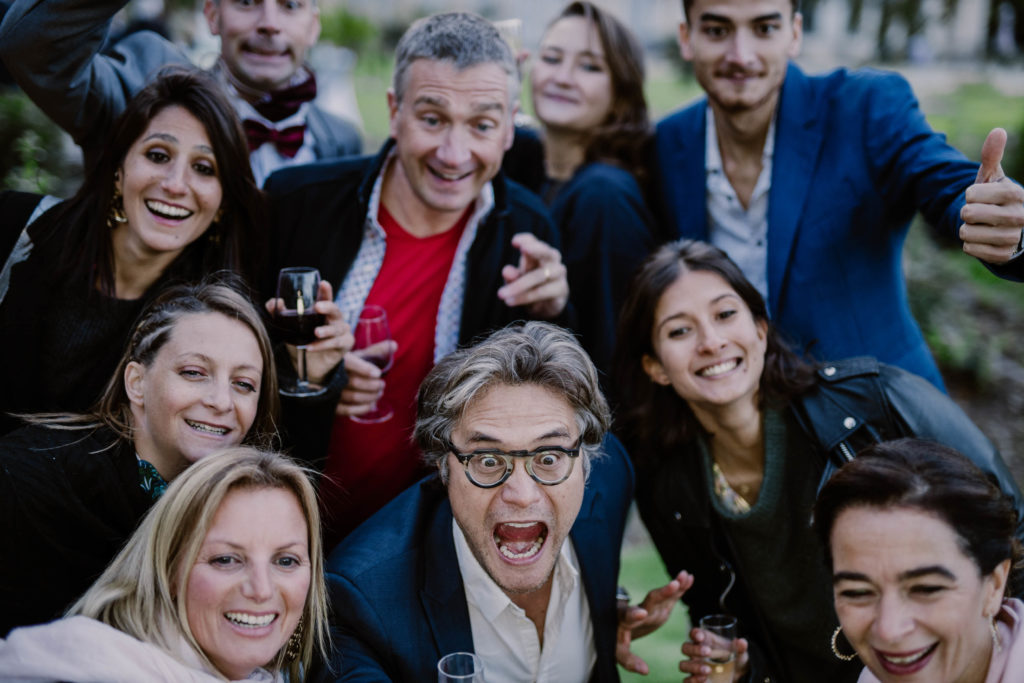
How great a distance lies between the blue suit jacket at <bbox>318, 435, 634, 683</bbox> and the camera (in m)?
3.29

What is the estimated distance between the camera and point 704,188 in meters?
4.80

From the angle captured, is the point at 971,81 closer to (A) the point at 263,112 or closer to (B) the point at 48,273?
(A) the point at 263,112

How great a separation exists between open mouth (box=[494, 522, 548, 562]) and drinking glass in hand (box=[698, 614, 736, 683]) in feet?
2.37

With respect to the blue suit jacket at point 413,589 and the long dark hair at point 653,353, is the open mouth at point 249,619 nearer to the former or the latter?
the blue suit jacket at point 413,589

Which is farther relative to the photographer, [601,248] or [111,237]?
[601,248]

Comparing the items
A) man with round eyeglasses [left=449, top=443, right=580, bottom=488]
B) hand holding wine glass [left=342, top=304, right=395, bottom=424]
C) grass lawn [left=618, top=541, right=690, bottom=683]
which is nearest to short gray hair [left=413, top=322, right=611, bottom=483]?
man with round eyeglasses [left=449, top=443, right=580, bottom=488]

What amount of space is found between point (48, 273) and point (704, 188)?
9.28ft

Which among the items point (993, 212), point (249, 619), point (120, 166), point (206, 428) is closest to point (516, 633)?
point (249, 619)

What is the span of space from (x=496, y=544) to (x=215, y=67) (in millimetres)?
3073

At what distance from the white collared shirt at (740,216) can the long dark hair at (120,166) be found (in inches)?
84.2

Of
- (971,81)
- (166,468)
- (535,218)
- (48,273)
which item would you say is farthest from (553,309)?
(971,81)

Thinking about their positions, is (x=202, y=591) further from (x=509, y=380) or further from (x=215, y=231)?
(x=215, y=231)

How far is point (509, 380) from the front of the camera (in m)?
3.40

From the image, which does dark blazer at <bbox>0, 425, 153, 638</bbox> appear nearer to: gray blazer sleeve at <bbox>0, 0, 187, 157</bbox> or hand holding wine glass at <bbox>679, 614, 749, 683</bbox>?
gray blazer sleeve at <bbox>0, 0, 187, 157</bbox>
